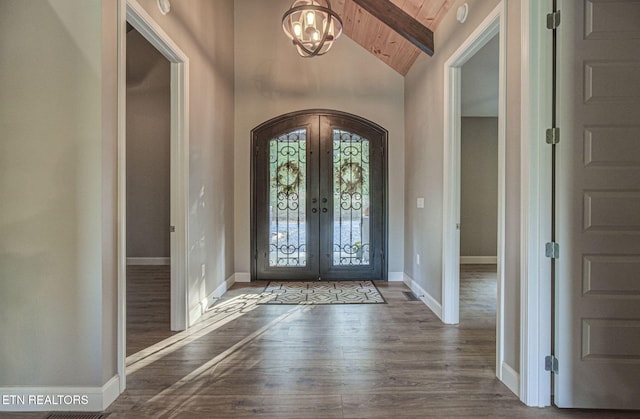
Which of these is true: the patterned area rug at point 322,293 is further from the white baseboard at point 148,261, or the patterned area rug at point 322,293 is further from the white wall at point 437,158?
the white baseboard at point 148,261

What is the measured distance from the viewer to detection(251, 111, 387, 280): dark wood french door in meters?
4.99

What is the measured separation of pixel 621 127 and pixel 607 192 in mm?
356

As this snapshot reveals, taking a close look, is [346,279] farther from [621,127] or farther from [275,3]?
[275,3]

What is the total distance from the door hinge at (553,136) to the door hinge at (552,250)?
57 cm

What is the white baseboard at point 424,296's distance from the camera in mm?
3492

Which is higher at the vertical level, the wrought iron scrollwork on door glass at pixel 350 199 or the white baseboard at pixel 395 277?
the wrought iron scrollwork on door glass at pixel 350 199

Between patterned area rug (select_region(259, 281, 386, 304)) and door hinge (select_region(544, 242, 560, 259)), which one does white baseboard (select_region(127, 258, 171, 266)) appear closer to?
patterned area rug (select_region(259, 281, 386, 304))

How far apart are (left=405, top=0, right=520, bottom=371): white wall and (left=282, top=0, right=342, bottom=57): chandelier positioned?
1136 millimetres

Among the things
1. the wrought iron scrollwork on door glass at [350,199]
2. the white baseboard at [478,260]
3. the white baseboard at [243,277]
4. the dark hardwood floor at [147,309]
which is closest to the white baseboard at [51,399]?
the dark hardwood floor at [147,309]

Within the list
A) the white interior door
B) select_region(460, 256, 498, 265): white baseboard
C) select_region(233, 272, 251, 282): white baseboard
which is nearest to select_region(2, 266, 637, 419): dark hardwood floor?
the white interior door

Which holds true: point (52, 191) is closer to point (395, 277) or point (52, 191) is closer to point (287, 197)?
point (287, 197)

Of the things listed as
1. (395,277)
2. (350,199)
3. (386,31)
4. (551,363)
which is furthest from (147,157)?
(551,363)

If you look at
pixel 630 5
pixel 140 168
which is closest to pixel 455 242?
pixel 630 5

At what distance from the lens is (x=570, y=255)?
1.92 meters
